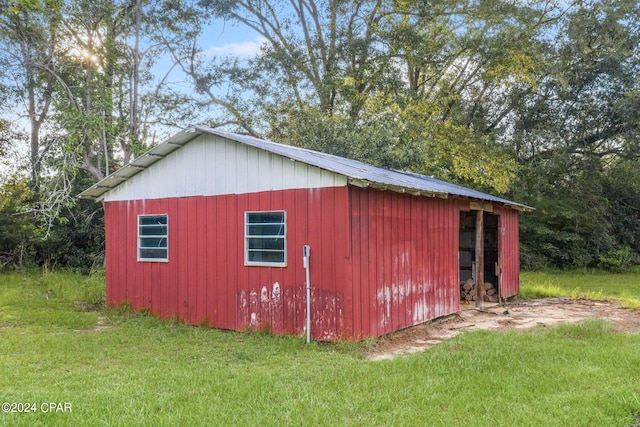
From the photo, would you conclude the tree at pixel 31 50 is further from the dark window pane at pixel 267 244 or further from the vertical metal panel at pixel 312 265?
the dark window pane at pixel 267 244

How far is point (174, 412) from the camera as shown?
4176mm

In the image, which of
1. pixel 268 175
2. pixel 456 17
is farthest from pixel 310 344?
pixel 456 17

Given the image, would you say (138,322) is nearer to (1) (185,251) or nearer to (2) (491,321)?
(1) (185,251)

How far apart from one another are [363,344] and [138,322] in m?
4.18

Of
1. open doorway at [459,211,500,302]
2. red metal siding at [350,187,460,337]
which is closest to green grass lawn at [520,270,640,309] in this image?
open doorway at [459,211,500,302]

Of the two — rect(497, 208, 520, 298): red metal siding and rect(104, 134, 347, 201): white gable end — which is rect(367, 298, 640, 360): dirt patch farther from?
rect(104, 134, 347, 201): white gable end

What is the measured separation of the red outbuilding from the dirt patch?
9.2 inches

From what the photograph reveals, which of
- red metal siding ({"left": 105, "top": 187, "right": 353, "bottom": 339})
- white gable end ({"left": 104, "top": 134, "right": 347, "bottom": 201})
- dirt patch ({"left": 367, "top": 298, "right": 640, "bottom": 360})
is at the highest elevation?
white gable end ({"left": 104, "top": 134, "right": 347, "bottom": 201})

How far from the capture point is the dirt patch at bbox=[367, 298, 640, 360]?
7.16 meters

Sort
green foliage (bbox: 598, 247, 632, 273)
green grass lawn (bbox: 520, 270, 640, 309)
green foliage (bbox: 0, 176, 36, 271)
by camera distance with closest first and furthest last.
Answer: green grass lawn (bbox: 520, 270, 640, 309) → green foliage (bbox: 0, 176, 36, 271) → green foliage (bbox: 598, 247, 632, 273)

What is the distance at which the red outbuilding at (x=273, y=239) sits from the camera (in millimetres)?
7098

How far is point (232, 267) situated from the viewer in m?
8.19

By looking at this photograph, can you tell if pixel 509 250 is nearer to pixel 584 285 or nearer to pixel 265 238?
pixel 584 285

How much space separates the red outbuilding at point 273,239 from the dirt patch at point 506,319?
0.23 metres
